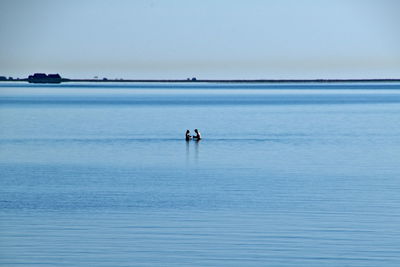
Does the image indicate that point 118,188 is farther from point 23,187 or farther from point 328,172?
point 328,172

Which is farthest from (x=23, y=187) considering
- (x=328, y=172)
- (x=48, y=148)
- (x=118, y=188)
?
(x=48, y=148)

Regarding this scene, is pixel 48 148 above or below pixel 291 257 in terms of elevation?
above

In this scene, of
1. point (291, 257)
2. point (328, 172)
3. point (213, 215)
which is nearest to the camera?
point (291, 257)

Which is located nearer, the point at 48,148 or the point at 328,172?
the point at 328,172

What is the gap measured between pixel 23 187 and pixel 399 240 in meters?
11.3

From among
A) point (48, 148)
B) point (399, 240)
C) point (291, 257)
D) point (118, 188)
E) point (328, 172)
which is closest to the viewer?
point (291, 257)

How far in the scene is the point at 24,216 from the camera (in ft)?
67.4

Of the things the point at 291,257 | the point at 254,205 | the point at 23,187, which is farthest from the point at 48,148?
the point at 291,257

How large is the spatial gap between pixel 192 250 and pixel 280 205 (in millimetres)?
5322

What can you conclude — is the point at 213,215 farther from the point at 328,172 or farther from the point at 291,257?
the point at 328,172

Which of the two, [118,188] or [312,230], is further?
[118,188]

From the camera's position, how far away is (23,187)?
2550 cm

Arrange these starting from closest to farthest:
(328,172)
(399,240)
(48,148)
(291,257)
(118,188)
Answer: (291,257) → (399,240) → (118,188) → (328,172) → (48,148)

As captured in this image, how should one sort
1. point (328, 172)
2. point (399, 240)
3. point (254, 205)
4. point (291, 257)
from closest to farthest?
1. point (291, 257)
2. point (399, 240)
3. point (254, 205)
4. point (328, 172)
